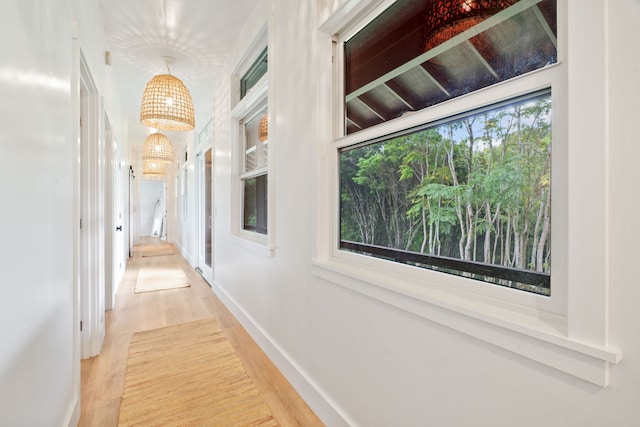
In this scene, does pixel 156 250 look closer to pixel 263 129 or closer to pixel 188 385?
pixel 263 129

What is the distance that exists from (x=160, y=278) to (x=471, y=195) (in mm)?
5055

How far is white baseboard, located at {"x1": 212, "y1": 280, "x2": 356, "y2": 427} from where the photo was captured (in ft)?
5.11

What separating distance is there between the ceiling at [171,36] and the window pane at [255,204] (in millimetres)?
1503

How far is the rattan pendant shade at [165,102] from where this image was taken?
8.99ft

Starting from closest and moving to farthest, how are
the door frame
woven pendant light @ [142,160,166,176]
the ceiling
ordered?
A: the door frame < the ceiling < woven pendant light @ [142,160,166,176]

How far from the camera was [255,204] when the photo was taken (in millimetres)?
2963

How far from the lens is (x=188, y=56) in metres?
3.39

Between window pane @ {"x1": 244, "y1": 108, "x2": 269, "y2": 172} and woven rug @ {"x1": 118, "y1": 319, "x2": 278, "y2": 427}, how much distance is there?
169cm
